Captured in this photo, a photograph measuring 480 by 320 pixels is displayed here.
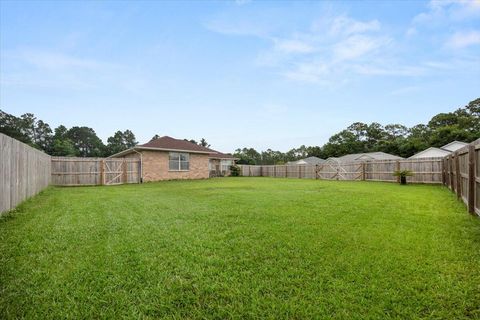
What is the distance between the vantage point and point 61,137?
188 feet

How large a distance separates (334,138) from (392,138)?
12.1 metres

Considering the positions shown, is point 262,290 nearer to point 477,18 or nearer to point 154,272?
point 154,272

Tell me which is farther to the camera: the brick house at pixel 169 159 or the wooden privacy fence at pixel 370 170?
the brick house at pixel 169 159

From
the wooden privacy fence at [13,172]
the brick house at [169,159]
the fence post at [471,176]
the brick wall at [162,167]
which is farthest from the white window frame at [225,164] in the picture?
the fence post at [471,176]

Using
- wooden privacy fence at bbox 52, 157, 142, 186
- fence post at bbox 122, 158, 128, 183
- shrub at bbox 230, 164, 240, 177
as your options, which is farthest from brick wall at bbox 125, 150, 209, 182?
shrub at bbox 230, 164, 240, 177

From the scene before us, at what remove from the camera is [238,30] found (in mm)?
12008

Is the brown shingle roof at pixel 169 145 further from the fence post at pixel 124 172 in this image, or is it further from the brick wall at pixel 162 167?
the fence post at pixel 124 172

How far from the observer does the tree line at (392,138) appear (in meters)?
36.1

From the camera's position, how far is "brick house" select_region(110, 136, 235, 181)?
715 inches

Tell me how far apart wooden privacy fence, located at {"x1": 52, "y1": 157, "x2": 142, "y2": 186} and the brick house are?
29.1 inches

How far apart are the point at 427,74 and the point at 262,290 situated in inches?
689

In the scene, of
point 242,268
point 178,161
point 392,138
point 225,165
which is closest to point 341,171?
point 178,161

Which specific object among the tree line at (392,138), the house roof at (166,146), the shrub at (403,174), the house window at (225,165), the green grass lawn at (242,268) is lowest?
the green grass lawn at (242,268)

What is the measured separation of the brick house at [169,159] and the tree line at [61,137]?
111ft
